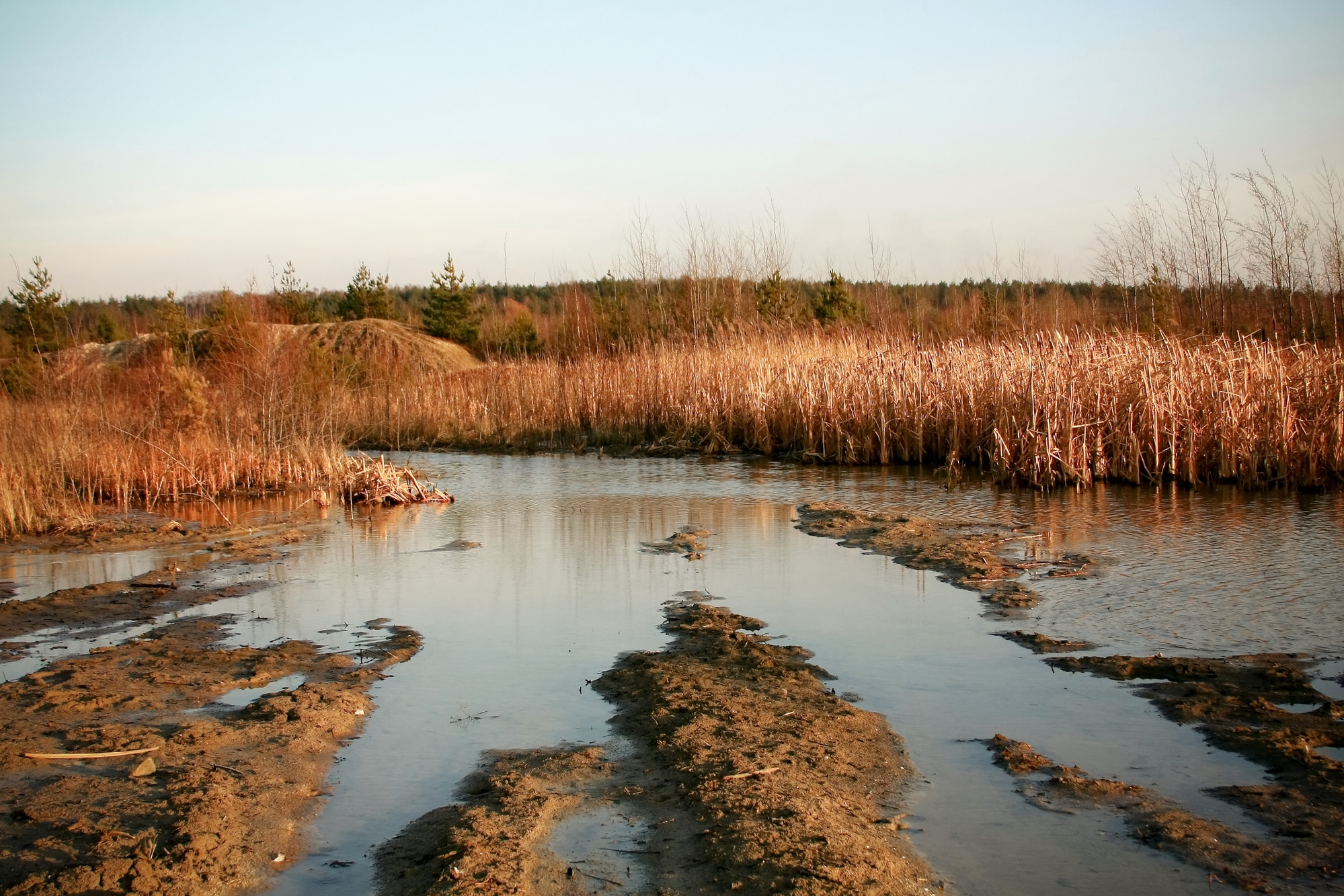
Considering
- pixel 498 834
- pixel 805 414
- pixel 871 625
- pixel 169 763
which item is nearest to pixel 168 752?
pixel 169 763

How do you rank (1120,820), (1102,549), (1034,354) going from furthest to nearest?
(1034,354)
(1102,549)
(1120,820)

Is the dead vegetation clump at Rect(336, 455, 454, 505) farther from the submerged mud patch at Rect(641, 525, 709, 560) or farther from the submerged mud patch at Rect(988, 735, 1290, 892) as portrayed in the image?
the submerged mud patch at Rect(988, 735, 1290, 892)

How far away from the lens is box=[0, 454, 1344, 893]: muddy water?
3.09 m

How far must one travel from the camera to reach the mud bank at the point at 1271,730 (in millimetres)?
2791

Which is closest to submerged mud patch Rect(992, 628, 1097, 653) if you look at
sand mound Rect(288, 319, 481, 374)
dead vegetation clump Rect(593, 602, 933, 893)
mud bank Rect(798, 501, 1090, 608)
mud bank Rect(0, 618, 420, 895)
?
mud bank Rect(798, 501, 1090, 608)

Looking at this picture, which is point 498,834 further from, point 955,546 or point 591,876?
point 955,546

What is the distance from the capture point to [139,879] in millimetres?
2727

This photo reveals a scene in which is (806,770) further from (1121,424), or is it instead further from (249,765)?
(1121,424)

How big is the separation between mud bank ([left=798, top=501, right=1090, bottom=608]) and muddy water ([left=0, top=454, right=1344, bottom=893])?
0.62 ft

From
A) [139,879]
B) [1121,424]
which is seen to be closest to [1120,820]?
[139,879]

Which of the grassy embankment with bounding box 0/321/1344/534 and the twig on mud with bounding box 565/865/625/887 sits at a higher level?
the grassy embankment with bounding box 0/321/1344/534

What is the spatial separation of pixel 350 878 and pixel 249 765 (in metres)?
0.96

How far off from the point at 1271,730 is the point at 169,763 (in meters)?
3.95

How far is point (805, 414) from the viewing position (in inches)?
545
